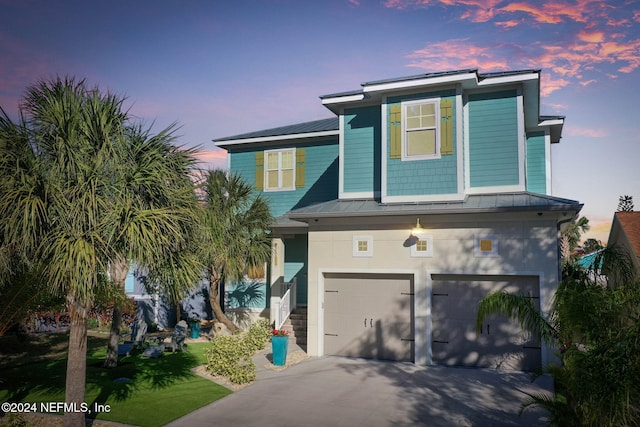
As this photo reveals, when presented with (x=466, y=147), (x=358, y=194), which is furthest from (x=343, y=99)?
(x=466, y=147)

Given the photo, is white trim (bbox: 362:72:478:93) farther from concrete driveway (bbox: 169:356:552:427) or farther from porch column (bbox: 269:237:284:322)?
concrete driveway (bbox: 169:356:552:427)

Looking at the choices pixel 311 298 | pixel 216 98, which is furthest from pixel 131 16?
pixel 311 298

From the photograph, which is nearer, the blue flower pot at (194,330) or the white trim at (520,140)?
the white trim at (520,140)

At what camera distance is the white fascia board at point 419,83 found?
14086mm

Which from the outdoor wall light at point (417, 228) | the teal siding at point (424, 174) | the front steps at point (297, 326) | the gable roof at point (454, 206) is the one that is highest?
the teal siding at point (424, 174)

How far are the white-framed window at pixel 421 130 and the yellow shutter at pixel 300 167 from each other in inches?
264

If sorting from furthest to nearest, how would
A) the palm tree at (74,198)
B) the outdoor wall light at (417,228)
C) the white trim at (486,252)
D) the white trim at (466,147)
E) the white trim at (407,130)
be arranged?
the white trim at (466,147), the white trim at (407,130), the outdoor wall light at (417,228), the white trim at (486,252), the palm tree at (74,198)

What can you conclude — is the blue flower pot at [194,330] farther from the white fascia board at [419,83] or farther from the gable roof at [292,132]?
the white fascia board at [419,83]

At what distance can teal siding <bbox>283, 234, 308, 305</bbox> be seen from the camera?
1983cm

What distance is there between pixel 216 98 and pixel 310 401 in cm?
1499

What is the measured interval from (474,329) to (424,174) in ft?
15.3

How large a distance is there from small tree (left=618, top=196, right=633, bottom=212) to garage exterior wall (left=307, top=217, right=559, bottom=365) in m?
32.2

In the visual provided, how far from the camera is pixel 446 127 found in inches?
567

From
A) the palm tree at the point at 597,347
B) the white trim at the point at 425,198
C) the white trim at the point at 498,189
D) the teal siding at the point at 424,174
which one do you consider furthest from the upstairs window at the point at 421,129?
the palm tree at the point at 597,347
